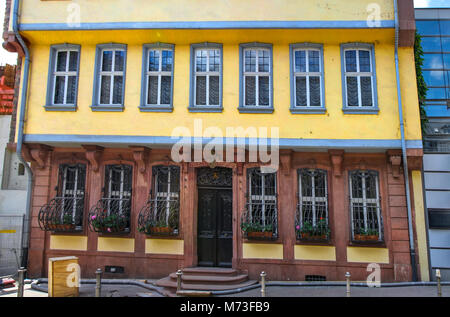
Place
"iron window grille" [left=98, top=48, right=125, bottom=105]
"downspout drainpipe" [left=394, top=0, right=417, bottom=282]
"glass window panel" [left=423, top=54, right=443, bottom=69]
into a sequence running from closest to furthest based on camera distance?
"downspout drainpipe" [left=394, top=0, right=417, bottom=282] → "iron window grille" [left=98, top=48, right=125, bottom=105] → "glass window panel" [left=423, top=54, right=443, bottom=69]

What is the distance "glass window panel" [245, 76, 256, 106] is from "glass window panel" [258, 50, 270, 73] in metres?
0.41

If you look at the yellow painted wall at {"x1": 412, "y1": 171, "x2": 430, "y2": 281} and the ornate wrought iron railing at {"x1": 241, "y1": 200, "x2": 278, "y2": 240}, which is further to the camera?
the ornate wrought iron railing at {"x1": 241, "y1": 200, "x2": 278, "y2": 240}

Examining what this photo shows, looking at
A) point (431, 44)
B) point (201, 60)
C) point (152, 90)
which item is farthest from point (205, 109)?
point (431, 44)

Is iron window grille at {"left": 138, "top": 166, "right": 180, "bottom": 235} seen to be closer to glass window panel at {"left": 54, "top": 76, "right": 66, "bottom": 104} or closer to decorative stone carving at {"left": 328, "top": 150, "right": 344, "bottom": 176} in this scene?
glass window panel at {"left": 54, "top": 76, "right": 66, "bottom": 104}

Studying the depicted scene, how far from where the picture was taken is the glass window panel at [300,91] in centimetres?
1170

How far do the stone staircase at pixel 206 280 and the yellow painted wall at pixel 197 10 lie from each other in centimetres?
755

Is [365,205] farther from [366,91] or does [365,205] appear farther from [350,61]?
[350,61]

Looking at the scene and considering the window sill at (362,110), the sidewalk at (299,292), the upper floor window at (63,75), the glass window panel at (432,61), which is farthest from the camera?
the glass window panel at (432,61)

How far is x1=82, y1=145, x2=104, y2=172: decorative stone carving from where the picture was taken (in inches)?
476

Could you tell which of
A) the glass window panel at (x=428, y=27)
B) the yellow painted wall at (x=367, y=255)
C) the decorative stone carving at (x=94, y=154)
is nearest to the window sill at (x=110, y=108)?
the decorative stone carving at (x=94, y=154)

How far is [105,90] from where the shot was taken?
482 inches

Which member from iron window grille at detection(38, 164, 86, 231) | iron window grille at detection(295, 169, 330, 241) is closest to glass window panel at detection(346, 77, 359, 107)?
iron window grille at detection(295, 169, 330, 241)

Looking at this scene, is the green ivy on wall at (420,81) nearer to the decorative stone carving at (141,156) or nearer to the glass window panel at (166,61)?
the glass window panel at (166,61)

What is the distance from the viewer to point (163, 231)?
11.6 m
